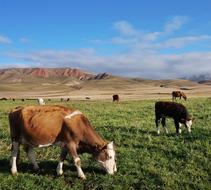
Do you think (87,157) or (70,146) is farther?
(87,157)

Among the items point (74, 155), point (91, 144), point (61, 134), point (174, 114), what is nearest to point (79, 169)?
point (74, 155)

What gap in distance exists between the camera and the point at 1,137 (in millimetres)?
18062

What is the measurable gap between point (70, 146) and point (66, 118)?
2.84 feet

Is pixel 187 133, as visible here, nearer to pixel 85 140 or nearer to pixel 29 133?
pixel 85 140

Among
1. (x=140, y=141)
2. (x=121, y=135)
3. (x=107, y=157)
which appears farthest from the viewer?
Result: (x=121, y=135)

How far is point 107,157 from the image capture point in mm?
12016

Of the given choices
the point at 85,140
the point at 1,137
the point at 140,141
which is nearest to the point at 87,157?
the point at 85,140

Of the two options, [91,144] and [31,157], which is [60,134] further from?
[31,157]

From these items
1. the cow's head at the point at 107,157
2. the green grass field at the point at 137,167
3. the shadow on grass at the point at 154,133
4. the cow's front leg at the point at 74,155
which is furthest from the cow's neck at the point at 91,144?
the shadow on grass at the point at 154,133

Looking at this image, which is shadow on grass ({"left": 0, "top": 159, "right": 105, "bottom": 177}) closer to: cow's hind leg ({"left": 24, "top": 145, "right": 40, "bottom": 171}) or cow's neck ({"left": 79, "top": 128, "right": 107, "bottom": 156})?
cow's hind leg ({"left": 24, "top": 145, "right": 40, "bottom": 171})

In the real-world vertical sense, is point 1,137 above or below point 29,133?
below

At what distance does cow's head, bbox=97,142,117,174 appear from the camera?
11969 millimetres

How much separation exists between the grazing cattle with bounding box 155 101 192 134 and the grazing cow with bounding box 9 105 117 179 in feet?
22.6

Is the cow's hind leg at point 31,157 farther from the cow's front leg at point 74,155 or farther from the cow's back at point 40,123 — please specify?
the cow's front leg at point 74,155
